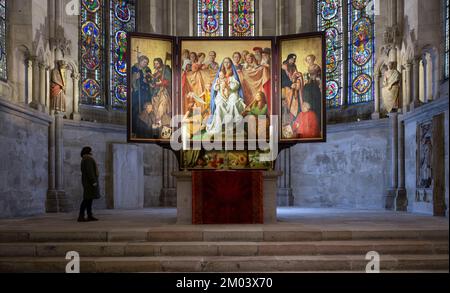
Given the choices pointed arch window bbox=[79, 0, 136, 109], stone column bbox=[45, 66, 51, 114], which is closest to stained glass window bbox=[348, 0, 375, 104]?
pointed arch window bbox=[79, 0, 136, 109]

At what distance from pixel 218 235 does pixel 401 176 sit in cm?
891

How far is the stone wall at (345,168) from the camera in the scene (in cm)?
1730

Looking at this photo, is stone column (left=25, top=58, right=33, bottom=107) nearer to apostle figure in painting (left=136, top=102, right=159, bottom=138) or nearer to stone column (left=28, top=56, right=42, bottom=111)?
stone column (left=28, top=56, right=42, bottom=111)

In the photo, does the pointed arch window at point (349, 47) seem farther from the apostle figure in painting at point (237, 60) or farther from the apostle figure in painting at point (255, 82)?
the apostle figure in painting at point (237, 60)

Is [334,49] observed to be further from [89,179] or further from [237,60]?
[89,179]

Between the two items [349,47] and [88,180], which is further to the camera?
[349,47]

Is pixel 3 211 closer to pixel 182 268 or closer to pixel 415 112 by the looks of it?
pixel 182 268

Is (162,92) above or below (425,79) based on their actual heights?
below

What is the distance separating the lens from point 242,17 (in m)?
20.8

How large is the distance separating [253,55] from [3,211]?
7.28 m

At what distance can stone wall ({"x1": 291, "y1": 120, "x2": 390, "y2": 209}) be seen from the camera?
17297 millimetres

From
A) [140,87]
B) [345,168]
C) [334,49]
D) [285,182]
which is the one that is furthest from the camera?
[334,49]

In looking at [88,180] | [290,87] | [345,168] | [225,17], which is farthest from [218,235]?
[225,17]

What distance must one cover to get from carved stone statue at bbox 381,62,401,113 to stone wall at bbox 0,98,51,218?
10543mm
